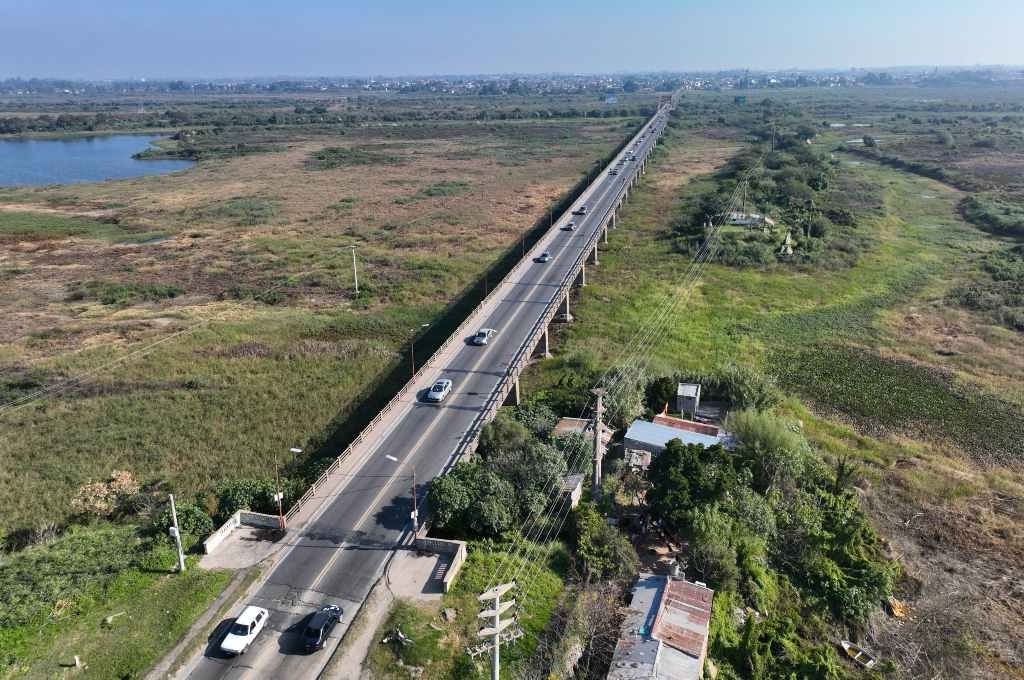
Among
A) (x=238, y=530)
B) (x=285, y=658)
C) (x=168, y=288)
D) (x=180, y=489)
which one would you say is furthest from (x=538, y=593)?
(x=168, y=288)

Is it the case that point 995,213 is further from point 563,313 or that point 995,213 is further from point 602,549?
point 602,549

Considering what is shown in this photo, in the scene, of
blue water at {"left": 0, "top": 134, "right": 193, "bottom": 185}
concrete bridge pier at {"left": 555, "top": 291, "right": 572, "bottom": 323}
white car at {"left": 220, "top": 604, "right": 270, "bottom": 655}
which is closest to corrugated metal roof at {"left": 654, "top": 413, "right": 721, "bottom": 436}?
concrete bridge pier at {"left": 555, "top": 291, "right": 572, "bottom": 323}

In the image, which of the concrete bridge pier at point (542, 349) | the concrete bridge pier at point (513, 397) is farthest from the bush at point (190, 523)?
the concrete bridge pier at point (542, 349)

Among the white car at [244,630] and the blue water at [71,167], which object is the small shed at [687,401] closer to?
the white car at [244,630]

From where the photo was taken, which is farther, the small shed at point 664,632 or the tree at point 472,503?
the tree at point 472,503

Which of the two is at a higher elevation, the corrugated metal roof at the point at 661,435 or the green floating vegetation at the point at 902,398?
the corrugated metal roof at the point at 661,435

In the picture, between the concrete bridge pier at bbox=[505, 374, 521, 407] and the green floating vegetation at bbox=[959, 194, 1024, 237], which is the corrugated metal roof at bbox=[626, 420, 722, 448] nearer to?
the concrete bridge pier at bbox=[505, 374, 521, 407]
